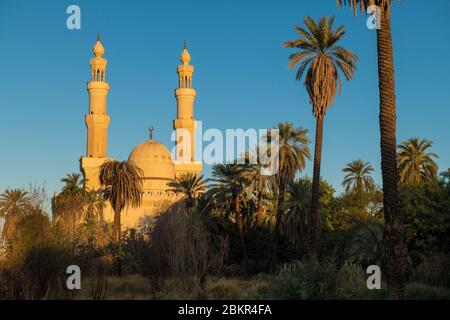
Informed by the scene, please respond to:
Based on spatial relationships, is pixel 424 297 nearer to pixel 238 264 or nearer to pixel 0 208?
pixel 238 264

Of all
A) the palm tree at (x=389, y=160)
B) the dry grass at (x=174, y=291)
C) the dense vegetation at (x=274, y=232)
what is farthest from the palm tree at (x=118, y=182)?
the palm tree at (x=389, y=160)

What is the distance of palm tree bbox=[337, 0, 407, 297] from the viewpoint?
2267cm

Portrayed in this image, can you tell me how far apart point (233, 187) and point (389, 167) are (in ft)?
103

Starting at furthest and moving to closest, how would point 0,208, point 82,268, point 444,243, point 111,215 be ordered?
point 111,215 → point 0,208 → point 444,243 → point 82,268

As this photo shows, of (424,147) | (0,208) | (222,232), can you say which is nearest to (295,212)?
(222,232)

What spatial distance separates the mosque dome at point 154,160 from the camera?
87.4 metres

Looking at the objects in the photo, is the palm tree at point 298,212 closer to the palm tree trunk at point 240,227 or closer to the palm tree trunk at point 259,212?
the palm tree trunk at point 259,212

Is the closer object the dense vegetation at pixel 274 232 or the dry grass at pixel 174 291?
the dense vegetation at pixel 274 232

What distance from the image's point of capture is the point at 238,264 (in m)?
55.2

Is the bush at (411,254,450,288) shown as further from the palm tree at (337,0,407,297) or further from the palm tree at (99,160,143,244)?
the palm tree at (99,160,143,244)

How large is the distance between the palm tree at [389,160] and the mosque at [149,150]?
5561 cm

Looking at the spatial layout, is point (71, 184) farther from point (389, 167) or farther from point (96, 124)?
point (389, 167)

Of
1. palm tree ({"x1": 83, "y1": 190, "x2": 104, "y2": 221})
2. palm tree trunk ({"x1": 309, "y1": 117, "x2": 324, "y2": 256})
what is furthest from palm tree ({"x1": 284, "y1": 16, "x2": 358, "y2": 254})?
palm tree ({"x1": 83, "y1": 190, "x2": 104, "y2": 221})
